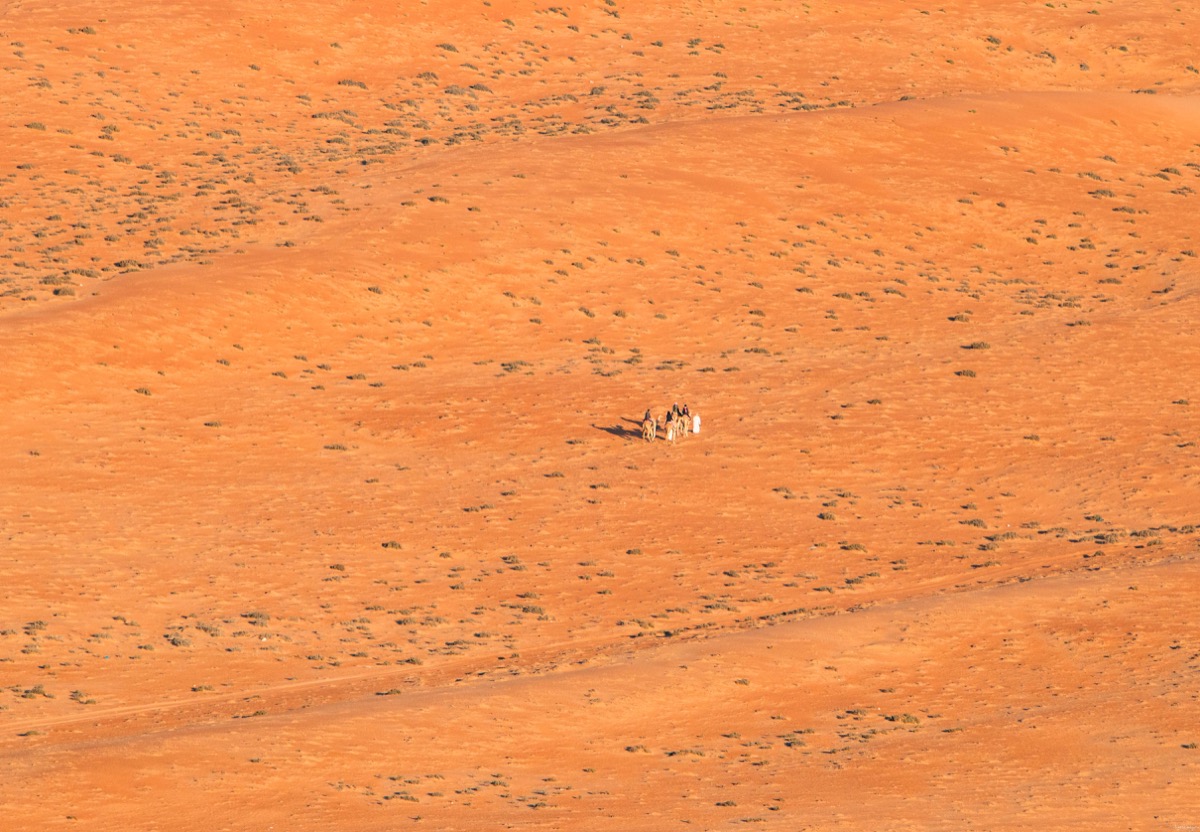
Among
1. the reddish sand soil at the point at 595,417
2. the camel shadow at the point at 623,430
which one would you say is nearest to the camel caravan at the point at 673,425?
the camel shadow at the point at 623,430

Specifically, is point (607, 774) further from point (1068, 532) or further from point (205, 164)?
point (205, 164)

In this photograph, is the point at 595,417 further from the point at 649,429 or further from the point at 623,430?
the point at 649,429

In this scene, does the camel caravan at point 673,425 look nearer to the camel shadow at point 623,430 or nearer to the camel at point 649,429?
the camel at point 649,429

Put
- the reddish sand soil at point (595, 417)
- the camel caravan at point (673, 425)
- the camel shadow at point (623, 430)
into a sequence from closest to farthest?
1. the reddish sand soil at point (595, 417)
2. the camel caravan at point (673, 425)
3. the camel shadow at point (623, 430)

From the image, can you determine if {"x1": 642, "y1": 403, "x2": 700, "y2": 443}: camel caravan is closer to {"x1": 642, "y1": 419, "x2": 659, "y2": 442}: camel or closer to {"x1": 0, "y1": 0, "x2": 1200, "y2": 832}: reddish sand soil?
{"x1": 642, "y1": 419, "x2": 659, "y2": 442}: camel

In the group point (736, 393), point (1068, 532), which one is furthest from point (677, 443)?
point (1068, 532)

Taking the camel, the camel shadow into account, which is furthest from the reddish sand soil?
the camel

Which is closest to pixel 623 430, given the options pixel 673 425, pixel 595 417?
pixel 595 417
